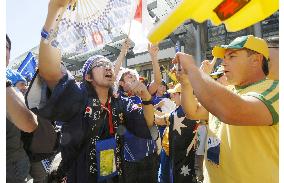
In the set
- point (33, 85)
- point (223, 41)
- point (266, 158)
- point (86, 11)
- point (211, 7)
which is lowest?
point (266, 158)

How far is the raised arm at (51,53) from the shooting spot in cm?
169

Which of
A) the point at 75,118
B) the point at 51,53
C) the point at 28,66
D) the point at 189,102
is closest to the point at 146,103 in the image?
the point at 189,102

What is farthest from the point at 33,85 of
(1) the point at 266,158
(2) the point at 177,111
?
(2) the point at 177,111

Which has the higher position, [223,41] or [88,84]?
[223,41]

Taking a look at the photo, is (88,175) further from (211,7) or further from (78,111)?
(211,7)

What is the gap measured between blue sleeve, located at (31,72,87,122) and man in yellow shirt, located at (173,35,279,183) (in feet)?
2.14

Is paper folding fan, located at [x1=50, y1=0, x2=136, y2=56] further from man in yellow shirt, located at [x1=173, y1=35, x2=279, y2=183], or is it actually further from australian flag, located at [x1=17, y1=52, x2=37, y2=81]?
australian flag, located at [x1=17, y1=52, x2=37, y2=81]

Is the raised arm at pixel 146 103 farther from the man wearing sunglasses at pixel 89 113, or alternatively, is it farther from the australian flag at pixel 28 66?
the australian flag at pixel 28 66

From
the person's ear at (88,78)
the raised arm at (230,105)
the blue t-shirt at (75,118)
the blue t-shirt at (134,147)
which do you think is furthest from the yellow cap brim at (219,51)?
the person's ear at (88,78)

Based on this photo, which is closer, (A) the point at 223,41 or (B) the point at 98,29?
(B) the point at 98,29

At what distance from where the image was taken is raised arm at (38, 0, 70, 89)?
1688 millimetres

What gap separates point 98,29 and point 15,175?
1.06 metres

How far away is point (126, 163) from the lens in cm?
272

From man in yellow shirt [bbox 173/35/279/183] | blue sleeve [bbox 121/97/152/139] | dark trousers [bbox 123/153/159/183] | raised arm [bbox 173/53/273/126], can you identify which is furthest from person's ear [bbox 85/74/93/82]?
raised arm [bbox 173/53/273/126]
